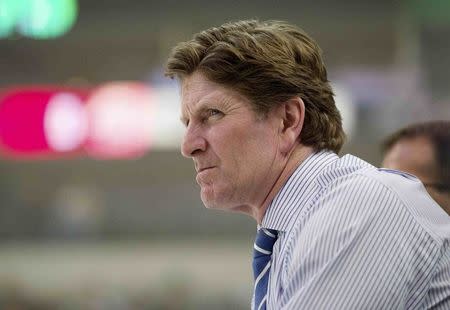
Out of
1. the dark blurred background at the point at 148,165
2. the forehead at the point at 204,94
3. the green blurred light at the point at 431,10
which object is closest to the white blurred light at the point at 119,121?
the dark blurred background at the point at 148,165

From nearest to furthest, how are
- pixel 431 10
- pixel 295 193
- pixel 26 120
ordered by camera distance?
pixel 295 193
pixel 431 10
pixel 26 120

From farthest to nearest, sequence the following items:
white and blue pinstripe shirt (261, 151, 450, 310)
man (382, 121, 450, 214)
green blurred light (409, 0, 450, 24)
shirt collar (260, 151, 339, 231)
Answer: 1. green blurred light (409, 0, 450, 24)
2. man (382, 121, 450, 214)
3. shirt collar (260, 151, 339, 231)
4. white and blue pinstripe shirt (261, 151, 450, 310)

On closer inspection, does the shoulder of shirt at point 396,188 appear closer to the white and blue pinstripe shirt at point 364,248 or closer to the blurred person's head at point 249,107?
the white and blue pinstripe shirt at point 364,248

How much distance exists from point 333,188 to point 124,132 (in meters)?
5.31

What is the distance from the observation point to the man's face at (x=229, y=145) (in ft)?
4.00

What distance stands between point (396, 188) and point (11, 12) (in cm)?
503

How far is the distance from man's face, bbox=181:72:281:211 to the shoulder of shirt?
0.11 metres

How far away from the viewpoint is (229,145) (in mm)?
1222

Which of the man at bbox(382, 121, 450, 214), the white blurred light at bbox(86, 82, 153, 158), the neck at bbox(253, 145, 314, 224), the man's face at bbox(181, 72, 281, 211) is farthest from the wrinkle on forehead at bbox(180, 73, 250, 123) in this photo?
the white blurred light at bbox(86, 82, 153, 158)

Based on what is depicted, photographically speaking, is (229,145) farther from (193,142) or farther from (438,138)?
(438,138)

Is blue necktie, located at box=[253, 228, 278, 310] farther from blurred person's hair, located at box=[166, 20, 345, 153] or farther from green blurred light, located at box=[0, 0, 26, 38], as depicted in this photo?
green blurred light, located at box=[0, 0, 26, 38]

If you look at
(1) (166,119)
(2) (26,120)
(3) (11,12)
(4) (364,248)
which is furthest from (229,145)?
(2) (26,120)

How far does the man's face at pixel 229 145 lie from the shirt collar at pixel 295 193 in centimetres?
4

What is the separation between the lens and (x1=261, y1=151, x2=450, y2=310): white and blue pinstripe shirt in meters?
1.00
